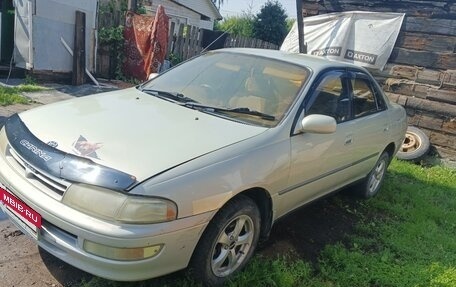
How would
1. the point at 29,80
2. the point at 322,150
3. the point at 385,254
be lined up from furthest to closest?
the point at 29,80 < the point at 385,254 < the point at 322,150

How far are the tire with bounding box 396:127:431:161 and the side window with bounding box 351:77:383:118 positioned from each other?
290 centimetres

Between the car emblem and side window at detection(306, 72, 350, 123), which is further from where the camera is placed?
side window at detection(306, 72, 350, 123)

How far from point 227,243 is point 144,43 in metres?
8.24

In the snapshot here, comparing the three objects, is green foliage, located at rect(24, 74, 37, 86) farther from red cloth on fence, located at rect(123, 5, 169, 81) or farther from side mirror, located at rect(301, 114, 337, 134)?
side mirror, located at rect(301, 114, 337, 134)

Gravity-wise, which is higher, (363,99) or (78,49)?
(363,99)

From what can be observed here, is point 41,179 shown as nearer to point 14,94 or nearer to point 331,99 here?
point 331,99

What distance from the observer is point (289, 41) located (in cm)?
948

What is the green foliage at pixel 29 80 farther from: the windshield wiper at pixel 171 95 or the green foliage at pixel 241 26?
the green foliage at pixel 241 26

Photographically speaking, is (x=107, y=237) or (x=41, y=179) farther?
(x=41, y=179)

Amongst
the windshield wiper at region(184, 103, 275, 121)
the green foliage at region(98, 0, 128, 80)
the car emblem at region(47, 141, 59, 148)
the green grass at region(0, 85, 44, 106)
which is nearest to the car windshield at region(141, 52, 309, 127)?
the windshield wiper at region(184, 103, 275, 121)

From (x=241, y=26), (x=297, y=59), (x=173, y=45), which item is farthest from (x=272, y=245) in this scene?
(x=241, y=26)

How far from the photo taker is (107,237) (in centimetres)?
217

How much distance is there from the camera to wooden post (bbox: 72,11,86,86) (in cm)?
884

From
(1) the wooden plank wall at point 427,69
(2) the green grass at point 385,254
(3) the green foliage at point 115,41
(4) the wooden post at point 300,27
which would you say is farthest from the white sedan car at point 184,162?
(3) the green foliage at point 115,41
